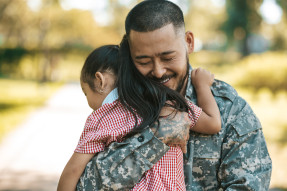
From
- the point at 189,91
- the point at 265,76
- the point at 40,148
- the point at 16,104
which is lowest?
the point at 189,91

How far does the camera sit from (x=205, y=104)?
195cm

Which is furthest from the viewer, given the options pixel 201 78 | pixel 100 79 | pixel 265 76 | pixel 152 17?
pixel 265 76

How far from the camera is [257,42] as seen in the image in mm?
54875

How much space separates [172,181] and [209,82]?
58cm

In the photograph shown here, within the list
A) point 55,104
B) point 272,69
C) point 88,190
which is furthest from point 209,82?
point 272,69

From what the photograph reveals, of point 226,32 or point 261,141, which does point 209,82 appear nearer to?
point 261,141

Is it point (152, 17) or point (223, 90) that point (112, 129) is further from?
point (223, 90)

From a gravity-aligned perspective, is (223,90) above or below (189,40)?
below

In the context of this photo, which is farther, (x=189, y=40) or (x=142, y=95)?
(x=189, y=40)

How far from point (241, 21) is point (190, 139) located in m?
27.4

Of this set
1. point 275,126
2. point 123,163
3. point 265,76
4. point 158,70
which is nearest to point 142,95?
point 158,70

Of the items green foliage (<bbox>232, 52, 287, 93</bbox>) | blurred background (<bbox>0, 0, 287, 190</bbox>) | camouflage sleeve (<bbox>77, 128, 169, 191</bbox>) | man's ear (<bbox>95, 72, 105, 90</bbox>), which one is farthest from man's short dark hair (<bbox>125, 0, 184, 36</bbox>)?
green foliage (<bbox>232, 52, 287, 93</bbox>)

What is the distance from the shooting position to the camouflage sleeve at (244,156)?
1822mm

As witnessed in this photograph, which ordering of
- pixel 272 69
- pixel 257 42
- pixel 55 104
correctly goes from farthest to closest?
pixel 257 42
pixel 272 69
pixel 55 104
